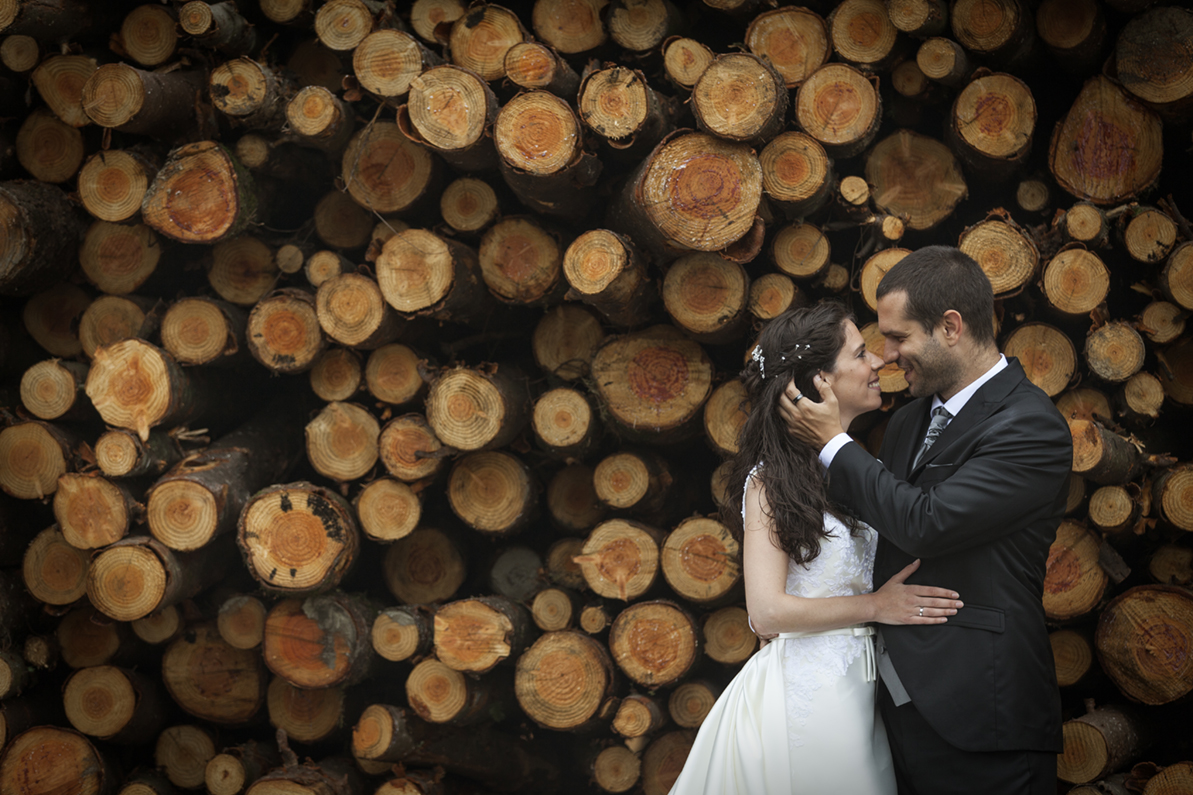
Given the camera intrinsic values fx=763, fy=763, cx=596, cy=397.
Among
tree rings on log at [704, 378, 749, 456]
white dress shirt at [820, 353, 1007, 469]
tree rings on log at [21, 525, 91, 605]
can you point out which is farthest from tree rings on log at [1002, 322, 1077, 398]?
tree rings on log at [21, 525, 91, 605]

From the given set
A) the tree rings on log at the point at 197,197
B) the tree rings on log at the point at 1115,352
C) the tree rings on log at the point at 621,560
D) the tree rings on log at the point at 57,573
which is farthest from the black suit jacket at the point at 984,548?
the tree rings on log at the point at 57,573

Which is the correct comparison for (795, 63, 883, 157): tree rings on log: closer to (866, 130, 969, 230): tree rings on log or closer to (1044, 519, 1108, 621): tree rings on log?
(866, 130, 969, 230): tree rings on log

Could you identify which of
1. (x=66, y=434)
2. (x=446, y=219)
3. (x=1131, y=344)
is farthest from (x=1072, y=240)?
(x=66, y=434)

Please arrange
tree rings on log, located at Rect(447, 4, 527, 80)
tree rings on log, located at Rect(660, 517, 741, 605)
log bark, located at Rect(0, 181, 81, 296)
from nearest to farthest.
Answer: tree rings on log, located at Rect(660, 517, 741, 605)
tree rings on log, located at Rect(447, 4, 527, 80)
log bark, located at Rect(0, 181, 81, 296)

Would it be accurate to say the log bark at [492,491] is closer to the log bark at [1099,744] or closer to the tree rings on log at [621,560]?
the tree rings on log at [621,560]

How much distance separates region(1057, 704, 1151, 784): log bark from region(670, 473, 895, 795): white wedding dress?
4.10 ft

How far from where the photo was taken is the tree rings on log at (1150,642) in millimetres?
2945

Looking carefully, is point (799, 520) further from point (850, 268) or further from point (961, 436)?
point (850, 268)

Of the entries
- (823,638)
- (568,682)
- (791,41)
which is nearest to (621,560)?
(568,682)

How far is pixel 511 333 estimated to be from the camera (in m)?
3.73

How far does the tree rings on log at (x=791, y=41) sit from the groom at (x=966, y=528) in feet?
3.89

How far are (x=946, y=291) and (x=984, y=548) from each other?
765mm

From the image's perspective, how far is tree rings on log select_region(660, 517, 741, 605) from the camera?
3.13 m

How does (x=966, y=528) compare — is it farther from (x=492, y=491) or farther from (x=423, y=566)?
(x=423, y=566)
